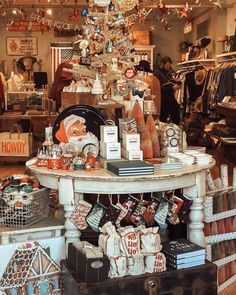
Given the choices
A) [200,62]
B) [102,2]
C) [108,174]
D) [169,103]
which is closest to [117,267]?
[108,174]

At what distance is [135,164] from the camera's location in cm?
256

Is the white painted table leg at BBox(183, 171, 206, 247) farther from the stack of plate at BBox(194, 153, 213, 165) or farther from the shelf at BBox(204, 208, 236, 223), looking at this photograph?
the shelf at BBox(204, 208, 236, 223)

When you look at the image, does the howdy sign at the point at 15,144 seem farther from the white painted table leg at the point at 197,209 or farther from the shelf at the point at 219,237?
the white painted table leg at the point at 197,209

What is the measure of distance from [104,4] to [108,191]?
154 centimetres

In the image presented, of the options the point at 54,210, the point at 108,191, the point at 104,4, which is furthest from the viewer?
the point at 104,4

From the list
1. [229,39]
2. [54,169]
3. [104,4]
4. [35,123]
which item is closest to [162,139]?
[54,169]

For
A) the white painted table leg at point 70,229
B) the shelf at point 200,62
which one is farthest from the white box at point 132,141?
the shelf at point 200,62

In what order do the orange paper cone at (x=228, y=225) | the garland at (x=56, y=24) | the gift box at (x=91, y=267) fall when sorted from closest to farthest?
the gift box at (x=91, y=267)
the orange paper cone at (x=228, y=225)
the garland at (x=56, y=24)

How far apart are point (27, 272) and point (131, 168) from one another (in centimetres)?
79

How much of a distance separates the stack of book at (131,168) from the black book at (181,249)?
43cm

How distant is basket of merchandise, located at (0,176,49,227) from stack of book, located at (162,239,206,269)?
0.75 m

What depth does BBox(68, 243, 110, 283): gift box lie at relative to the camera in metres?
2.28

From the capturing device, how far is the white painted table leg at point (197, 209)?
2699 millimetres

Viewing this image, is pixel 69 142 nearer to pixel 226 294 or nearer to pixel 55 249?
pixel 55 249
